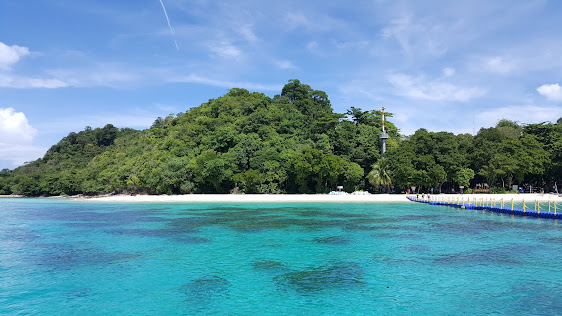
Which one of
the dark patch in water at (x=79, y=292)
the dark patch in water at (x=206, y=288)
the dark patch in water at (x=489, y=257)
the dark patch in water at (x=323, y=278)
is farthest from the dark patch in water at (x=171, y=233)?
the dark patch in water at (x=489, y=257)

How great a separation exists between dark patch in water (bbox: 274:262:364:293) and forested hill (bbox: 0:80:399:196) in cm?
4499

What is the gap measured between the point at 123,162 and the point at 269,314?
83.3 m

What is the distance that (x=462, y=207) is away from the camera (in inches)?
1670

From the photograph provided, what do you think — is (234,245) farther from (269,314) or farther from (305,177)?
(305,177)

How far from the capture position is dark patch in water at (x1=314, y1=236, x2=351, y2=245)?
2021cm

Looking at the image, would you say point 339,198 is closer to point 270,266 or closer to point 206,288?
point 270,266

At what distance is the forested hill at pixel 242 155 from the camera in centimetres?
6394

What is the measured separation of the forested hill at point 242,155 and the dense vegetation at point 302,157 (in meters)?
0.21

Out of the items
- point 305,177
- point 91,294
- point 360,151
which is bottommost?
point 91,294

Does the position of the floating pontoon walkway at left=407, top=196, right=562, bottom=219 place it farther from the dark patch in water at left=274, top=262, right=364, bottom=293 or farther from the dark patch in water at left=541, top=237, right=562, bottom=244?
the dark patch in water at left=274, top=262, right=364, bottom=293

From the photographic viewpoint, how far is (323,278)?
13.3m

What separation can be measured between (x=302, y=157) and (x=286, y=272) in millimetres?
47189

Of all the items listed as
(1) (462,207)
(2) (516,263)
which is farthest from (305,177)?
(2) (516,263)

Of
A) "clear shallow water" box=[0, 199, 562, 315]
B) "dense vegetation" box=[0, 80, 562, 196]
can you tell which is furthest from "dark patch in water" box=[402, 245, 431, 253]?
"dense vegetation" box=[0, 80, 562, 196]
